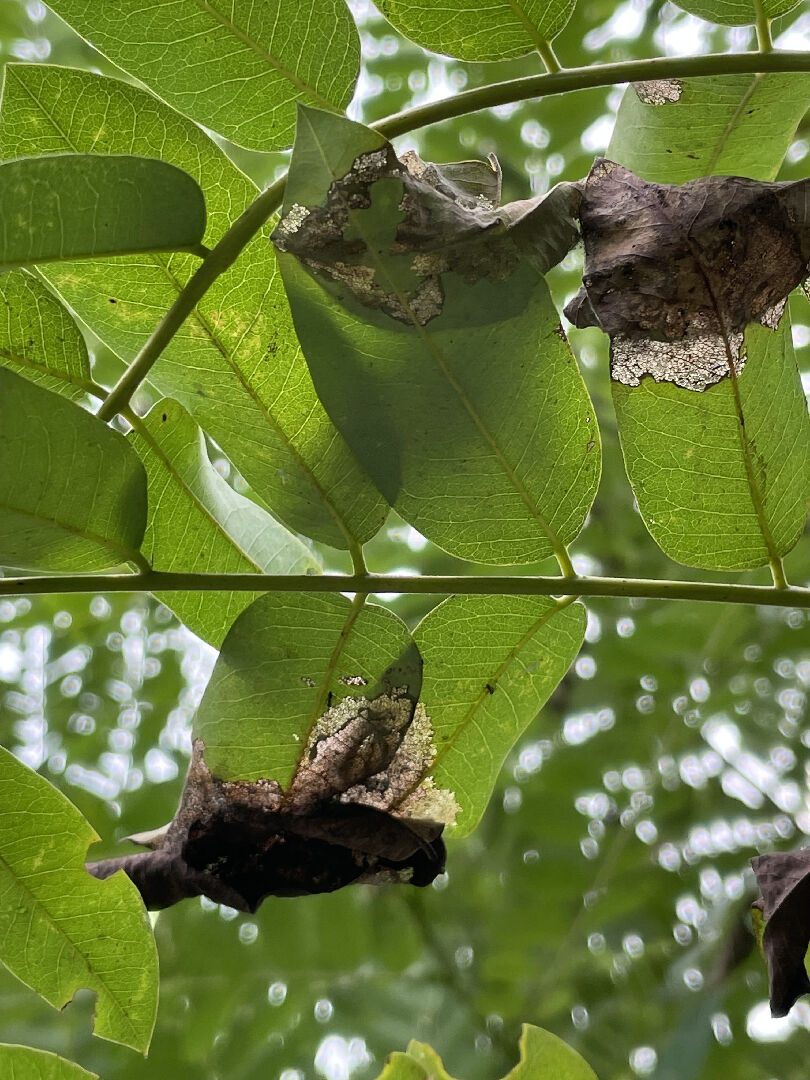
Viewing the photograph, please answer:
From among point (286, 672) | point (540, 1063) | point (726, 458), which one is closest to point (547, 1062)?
point (540, 1063)

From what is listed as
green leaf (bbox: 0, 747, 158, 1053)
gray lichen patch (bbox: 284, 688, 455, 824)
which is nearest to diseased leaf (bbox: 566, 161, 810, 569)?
gray lichen patch (bbox: 284, 688, 455, 824)

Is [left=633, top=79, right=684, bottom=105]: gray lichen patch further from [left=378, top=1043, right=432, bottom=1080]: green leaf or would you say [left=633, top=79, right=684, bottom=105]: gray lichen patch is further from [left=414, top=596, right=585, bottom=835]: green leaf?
[left=378, top=1043, right=432, bottom=1080]: green leaf

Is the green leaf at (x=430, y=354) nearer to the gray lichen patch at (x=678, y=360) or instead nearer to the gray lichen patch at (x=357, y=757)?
the gray lichen patch at (x=678, y=360)

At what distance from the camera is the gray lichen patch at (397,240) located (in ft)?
1.98

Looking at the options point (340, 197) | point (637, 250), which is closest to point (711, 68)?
point (637, 250)

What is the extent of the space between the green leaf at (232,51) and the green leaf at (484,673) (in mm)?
378

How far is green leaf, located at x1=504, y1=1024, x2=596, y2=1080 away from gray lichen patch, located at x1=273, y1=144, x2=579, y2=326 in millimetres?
514

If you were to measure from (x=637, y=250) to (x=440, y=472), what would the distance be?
0.19 meters

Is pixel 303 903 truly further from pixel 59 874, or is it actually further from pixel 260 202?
pixel 260 202

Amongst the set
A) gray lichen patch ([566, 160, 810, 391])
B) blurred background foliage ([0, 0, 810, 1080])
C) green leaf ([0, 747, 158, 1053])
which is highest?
gray lichen patch ([566, 160, 810, 391])

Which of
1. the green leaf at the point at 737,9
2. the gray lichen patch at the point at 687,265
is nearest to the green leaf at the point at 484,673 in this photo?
the gray lichen patch at the point at 687,265

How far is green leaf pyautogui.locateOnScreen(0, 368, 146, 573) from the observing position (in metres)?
0.62

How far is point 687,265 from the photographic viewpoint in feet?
2.22

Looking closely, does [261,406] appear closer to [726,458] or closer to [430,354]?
[430,354]
